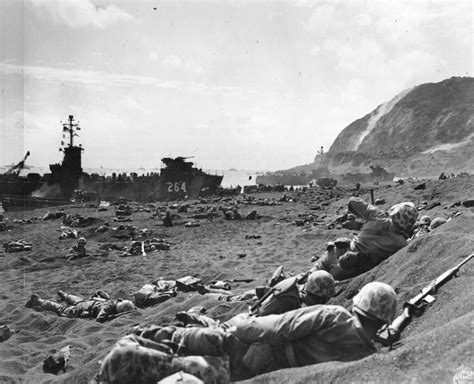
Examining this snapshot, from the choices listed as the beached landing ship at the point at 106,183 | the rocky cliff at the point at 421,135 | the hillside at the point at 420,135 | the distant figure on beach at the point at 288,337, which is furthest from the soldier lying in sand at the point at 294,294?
the rocky cliff at the point at 421,135

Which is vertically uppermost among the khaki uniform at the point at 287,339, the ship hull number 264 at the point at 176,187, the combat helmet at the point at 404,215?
the ship hull number 264 at the point at 176,187

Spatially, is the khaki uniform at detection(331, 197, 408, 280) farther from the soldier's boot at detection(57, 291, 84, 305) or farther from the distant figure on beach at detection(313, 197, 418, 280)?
the soldier's boot at detection(57, 291, 84, 305)

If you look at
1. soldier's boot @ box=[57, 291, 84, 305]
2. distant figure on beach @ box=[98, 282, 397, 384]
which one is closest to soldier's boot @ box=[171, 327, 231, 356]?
distant figure on beach @ box=[98, 282, 397, 384]

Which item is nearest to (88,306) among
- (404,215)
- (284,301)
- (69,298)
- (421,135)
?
(69,298)

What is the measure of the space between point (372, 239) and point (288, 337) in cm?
300

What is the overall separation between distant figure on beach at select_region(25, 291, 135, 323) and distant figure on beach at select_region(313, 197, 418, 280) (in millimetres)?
3230

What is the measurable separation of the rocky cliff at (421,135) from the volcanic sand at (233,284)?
207ft

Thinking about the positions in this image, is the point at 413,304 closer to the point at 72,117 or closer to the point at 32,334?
the point at 32,334

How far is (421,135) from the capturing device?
355 ft

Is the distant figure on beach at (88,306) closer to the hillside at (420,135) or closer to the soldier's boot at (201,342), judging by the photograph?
the soldier's boot at (201,342)

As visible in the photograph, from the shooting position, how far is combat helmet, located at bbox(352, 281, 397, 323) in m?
3.72

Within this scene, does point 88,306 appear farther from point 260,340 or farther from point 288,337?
point 288,337

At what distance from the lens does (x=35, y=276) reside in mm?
10430

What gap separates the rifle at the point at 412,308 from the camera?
3.69 meters
